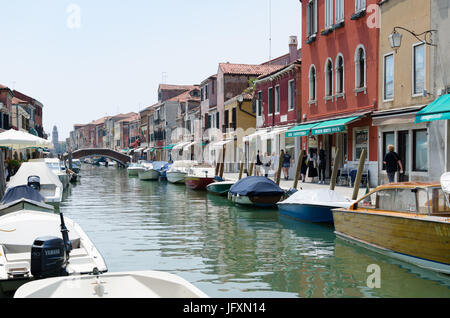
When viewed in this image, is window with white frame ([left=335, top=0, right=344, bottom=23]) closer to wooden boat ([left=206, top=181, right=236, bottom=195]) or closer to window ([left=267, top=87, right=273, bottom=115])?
wooden boat ([left=206, top=181, right=236, bottom=195])

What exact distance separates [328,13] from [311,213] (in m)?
12.4

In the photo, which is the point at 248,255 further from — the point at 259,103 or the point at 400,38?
the point at 259,103

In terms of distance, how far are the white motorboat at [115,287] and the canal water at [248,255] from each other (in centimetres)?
230

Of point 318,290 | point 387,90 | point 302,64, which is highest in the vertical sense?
point 302,64

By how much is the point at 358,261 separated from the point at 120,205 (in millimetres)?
13688

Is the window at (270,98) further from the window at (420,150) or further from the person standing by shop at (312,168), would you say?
the window at (420,150)

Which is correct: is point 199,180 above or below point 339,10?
below

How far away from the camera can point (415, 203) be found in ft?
31.2

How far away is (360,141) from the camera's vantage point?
21.7 m

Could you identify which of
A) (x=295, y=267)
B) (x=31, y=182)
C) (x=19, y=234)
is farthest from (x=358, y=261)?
(x=31, y=182)

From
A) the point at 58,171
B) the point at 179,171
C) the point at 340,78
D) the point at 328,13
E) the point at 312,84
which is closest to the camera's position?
the point at 340,78

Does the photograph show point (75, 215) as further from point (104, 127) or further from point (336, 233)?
point (104, 127)

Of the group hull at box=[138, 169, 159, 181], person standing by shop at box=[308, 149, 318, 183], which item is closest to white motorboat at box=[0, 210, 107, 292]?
person standing by shop at box=[308, 149, 318, 183]


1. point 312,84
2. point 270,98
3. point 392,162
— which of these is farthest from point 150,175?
point 392,162
